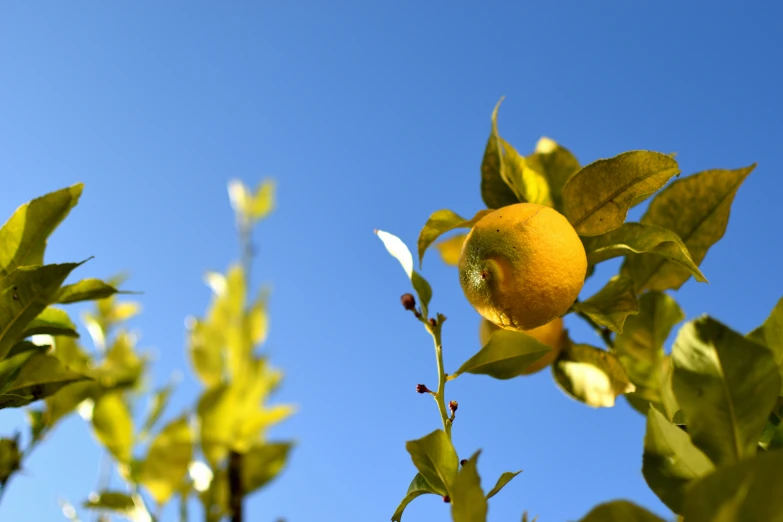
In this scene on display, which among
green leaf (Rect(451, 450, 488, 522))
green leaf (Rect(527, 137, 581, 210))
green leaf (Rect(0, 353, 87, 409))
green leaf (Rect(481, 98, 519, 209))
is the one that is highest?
green leaf (Rect(527, 137, 581, 210))

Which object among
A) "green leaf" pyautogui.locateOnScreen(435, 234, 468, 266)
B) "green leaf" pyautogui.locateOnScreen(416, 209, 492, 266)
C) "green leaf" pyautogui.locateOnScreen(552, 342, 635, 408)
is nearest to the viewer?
"green leaf" pyautogui.locateOnScreen(416, 209, 492, 266)

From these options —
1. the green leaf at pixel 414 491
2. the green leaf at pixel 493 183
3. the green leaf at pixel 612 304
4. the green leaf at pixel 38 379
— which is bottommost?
the green leaf at pixel 414 491

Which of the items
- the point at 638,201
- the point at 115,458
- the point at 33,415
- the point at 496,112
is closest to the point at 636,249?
the point at 638,201

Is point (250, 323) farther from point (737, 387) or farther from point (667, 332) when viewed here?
point (737, 387)

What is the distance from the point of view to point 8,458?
4.05ft

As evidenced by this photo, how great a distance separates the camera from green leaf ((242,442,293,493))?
1.28 m

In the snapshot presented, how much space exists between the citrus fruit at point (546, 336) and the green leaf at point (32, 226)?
77cm

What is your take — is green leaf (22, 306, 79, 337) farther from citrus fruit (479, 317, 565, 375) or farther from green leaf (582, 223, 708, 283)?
green leaf (582, 223, 708, 283)

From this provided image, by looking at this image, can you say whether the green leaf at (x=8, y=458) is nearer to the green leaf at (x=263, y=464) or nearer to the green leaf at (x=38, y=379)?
the green leaf at (x=38, y=379)

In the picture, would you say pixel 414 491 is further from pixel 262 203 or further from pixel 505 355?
pixel 262 203

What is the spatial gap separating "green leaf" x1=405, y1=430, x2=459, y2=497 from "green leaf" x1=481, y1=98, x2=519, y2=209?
0.50 meters

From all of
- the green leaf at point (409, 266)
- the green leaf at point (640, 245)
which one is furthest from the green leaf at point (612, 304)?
the green leaf at point (409, 266)

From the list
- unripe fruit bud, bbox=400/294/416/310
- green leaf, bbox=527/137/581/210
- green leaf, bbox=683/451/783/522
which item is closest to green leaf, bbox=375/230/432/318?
unripe fruit bud, bbox=400/294/416/310

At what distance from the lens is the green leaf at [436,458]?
2.69 feet
